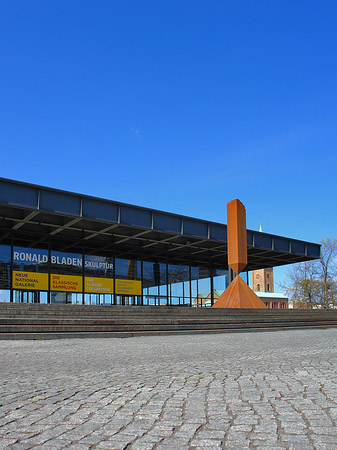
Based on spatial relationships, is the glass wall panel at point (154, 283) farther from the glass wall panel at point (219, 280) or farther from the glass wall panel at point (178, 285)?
the glass wall panel at point (219, 280)

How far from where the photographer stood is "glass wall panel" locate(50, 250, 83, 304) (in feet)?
84.3

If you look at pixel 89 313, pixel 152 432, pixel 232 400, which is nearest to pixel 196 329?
pixel 89 313

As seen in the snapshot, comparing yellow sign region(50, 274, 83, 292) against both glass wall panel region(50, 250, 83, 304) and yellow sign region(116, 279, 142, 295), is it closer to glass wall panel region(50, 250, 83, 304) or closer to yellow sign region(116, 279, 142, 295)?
glass wall panel region(50, 250, 83, 304)

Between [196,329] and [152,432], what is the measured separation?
Answer: 12.1 metres

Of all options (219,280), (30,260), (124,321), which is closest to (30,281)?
(30,260)

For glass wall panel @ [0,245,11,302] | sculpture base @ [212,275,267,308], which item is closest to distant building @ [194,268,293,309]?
sculpture base @ [212,275,267,308]

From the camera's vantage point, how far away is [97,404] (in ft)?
12.2

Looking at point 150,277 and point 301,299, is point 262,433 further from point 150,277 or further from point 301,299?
point 301,299

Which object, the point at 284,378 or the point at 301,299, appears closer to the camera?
the point at 284,378

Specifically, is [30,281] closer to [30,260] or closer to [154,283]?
[30,260]

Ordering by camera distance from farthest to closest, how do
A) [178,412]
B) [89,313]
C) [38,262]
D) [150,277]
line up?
[150,277] → [38,262] → [89,313] → [178,412]

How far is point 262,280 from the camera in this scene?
400 feet

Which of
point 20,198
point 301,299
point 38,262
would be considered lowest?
point 301,299

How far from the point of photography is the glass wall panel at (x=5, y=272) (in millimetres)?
23344
